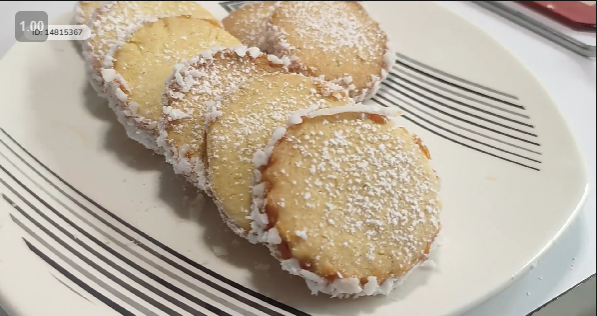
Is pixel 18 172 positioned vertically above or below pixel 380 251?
below

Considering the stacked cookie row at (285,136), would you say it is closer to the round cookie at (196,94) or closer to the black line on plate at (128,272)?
the round cookie at (196,94)

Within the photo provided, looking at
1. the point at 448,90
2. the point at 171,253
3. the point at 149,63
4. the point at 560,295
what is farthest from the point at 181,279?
the point at 448,90

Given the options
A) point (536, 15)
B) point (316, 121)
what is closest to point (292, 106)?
point (316, 121)

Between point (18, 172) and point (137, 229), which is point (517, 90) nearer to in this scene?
point (137, 229)

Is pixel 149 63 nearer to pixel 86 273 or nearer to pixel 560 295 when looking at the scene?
pixel 86 273

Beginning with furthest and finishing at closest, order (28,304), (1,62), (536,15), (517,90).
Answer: (536,15), (517,90), (1,62), (28,304)

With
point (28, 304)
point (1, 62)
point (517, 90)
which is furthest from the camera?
point (517, 90)
